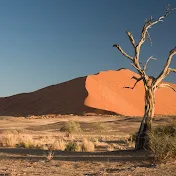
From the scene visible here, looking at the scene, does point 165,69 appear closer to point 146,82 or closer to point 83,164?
point 146,82

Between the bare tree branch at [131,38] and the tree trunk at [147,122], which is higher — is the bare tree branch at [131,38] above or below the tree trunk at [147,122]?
above

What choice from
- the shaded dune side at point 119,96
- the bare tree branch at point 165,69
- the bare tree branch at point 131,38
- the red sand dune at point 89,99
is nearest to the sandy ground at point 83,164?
the bare tree branch at point 165,69

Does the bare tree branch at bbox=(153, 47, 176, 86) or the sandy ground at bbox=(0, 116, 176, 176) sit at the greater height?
the bare tree branch at bbox=(153, 47, 176, 86)

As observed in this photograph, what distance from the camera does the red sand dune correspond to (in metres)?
82.6

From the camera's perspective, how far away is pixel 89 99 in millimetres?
83688

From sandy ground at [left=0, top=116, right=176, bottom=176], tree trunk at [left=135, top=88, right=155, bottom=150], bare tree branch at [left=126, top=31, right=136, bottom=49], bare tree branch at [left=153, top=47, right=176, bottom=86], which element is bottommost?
sandy ground at [left=0, top=116, right=176, bottom=176]

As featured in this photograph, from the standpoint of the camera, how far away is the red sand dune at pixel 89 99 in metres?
82.6

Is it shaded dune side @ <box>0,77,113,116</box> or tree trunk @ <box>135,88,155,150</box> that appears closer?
tree trunk @ <box>135,88,155,150</box>

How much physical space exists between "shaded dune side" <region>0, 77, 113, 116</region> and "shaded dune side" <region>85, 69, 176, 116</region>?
2.22 meters

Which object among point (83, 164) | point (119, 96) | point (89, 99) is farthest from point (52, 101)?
point (83, 164)

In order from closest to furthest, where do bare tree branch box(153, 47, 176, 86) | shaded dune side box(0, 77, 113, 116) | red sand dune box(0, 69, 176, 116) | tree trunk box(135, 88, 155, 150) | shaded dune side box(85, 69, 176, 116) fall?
1. tree trunk box(135, 88, 155, 150)
2. bare tree branch box(153, 47, 176, 86)
3. shaded dune side box(0, 77, 113, 116)
4. red sand dune box(0, 69, 176, 116)
5. shaded dune side box(85, 69, 176, 116)

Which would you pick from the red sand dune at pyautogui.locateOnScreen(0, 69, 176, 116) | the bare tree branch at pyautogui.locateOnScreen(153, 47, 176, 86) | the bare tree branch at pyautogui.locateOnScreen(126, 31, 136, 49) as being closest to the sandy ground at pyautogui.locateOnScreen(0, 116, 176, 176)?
the bare tree branch at pyautogui.locateOnScreen(153, 47, 176, 86)

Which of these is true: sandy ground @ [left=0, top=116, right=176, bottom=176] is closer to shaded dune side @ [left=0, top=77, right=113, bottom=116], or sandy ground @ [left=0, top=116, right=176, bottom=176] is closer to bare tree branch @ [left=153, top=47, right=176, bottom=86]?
bare tree branch @ [left=153, top=47, right=176, bottom=86]

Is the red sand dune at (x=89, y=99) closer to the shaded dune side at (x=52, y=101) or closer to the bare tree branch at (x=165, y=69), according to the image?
the shaded dune side at (x=52, y=101)
